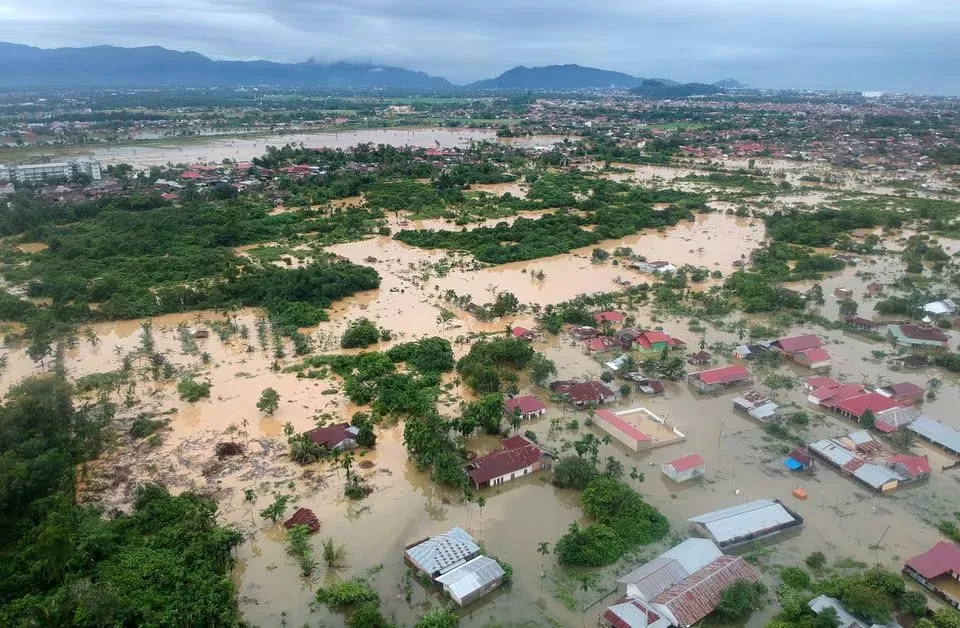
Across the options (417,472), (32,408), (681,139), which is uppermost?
(681,139)

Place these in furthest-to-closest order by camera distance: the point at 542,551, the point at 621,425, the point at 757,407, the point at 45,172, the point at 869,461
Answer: the point at 45,172, the point at 757,407, the point at 621,425, the point at 869,461, the point at 542,551

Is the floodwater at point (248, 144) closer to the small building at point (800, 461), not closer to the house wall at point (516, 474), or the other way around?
the house wall at point (516, 474)

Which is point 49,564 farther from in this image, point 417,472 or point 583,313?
point 583,313

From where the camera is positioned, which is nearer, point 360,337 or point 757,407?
point 757,407

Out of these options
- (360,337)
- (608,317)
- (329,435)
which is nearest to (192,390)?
(329,435)

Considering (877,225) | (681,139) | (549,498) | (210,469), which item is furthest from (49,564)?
(681,139)

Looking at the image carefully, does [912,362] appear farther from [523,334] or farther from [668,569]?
[668,569]
